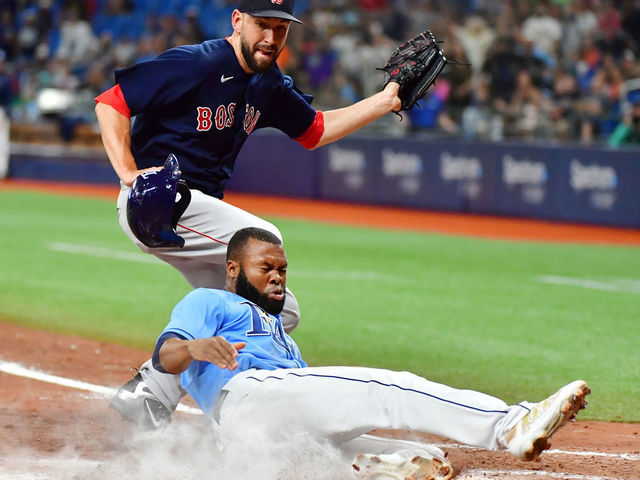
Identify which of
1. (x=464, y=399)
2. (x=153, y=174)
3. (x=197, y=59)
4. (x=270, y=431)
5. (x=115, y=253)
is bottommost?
(x=115, y=253)

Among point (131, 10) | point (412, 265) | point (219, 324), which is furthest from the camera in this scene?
point (131, 10)

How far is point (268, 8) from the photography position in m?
4.92

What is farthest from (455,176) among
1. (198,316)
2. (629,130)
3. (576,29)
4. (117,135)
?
(198,316)

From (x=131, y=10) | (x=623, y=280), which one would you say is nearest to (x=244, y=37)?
(x=623, y=280)

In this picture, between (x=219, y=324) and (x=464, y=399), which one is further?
(x=219, y=324)

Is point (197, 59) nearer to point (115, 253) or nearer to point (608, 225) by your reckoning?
point (115, 253)

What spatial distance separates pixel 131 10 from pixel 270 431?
23768 mm

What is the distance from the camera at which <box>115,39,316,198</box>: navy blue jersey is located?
4.96 m

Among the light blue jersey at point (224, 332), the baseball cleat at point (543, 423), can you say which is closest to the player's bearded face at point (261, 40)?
the light blue jersey at point (224, 332)

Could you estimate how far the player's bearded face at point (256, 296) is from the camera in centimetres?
Answer: 438

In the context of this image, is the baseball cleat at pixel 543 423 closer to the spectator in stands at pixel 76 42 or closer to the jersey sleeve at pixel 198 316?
the jersey sleeve at pixel 198 316

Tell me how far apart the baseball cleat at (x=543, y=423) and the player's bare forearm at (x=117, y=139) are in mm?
2088

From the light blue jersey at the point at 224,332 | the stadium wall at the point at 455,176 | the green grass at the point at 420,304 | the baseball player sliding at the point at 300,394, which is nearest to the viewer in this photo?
the baseball player sliding at the point at 300,394

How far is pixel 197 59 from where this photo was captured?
505 cm
